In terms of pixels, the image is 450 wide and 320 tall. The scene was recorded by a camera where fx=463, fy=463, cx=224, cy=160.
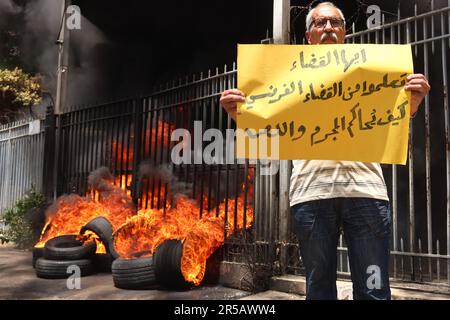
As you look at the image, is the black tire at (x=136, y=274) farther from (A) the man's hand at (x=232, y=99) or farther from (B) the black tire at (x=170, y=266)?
(A) the man's hand at (x=232, y=99)

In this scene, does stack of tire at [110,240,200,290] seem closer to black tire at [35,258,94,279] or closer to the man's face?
black tire at [35,258,94,279]

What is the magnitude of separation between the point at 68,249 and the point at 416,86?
6.34 m

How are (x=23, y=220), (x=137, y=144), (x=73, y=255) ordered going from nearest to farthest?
(x=73, y=255), (x=137, y=144), (x=23, y=220)

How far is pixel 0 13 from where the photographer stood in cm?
1878

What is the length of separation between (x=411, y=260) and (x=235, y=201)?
8.11 ft

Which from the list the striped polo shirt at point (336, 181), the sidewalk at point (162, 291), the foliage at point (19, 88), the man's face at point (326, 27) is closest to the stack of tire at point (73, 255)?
the sidewalk at point (162, 291)

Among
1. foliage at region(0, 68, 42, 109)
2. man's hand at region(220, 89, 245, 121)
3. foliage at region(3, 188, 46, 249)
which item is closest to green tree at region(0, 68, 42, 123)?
foliage at region(0, 68, 42, 109)

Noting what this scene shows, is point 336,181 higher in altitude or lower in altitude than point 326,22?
lower

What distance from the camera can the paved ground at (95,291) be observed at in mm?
5758

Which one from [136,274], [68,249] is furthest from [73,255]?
[136,274]

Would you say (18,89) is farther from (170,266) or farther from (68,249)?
(170,266)

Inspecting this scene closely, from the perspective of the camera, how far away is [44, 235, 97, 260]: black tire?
24.4ft

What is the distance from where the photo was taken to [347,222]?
2471 mm

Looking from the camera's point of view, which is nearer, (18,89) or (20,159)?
(20,159)
